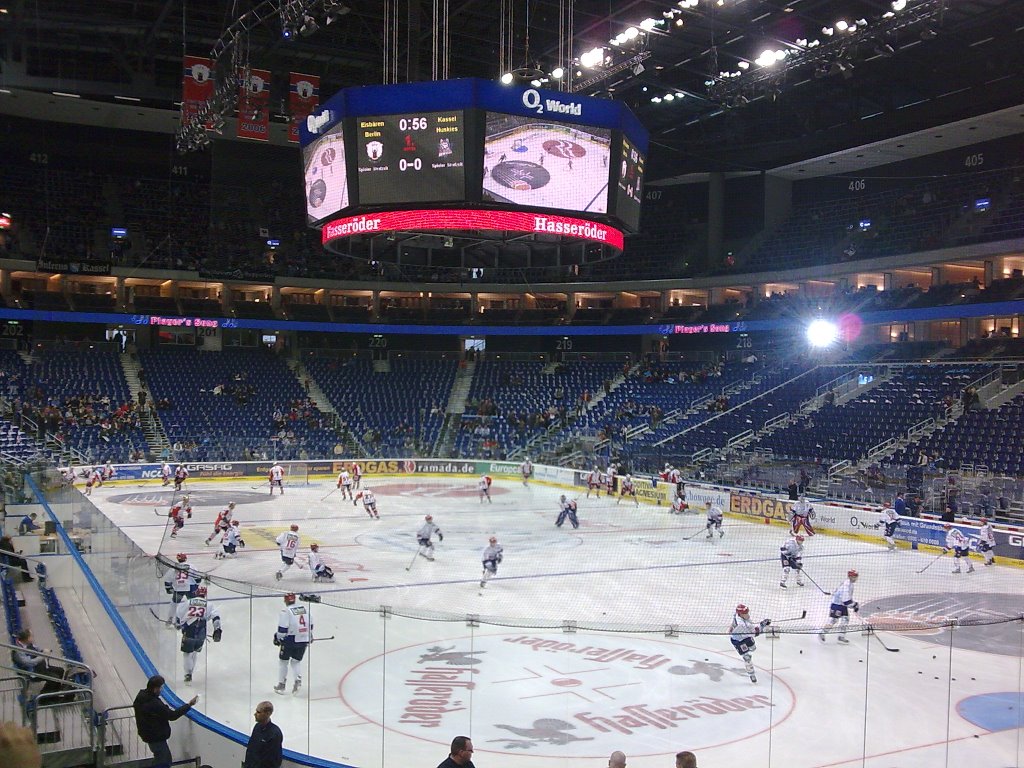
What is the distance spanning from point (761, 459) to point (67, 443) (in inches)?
1037

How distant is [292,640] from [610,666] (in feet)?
14.6

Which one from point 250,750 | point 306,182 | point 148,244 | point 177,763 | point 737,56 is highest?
point 737,56

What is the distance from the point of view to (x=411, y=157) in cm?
1812

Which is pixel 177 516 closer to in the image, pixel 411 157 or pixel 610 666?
pixel 411 157

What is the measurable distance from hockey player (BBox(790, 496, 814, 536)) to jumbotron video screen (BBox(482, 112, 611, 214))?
36.4 ft

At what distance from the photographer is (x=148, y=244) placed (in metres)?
47.2

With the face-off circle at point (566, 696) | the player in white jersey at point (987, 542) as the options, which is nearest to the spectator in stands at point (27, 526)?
the face-off circle at point (566, 696)

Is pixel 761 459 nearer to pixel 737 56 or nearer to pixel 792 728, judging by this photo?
pixel 737 56

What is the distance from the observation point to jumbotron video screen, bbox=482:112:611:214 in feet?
59.1

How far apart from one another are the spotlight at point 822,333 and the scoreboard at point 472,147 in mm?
24442

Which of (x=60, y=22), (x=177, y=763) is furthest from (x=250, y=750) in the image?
(x=60, y=22)

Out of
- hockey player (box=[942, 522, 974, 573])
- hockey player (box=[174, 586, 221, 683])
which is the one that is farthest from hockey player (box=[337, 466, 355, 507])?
hockey player (box=[174, 586, 221, 683])

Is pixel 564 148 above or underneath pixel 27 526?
above

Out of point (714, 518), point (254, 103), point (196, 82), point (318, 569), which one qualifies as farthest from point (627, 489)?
point (196, 82)
